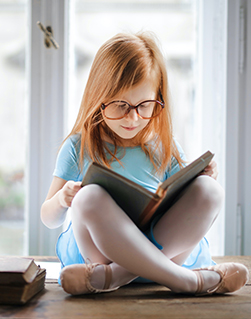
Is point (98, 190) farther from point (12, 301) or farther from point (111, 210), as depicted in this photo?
point (12, 301)

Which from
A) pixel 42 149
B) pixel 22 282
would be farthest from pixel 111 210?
pixel 42 149

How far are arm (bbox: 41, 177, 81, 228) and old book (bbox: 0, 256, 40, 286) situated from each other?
0.57 feet

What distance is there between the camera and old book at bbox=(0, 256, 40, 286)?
0.68 metres

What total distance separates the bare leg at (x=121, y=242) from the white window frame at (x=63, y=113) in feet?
2.35

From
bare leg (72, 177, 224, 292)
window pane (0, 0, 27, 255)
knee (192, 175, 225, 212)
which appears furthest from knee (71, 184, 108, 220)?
window pane (0, 0, 27, 255)

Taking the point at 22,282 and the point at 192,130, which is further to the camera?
the point at 192,130

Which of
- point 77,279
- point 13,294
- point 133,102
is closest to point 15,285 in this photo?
point 13,294

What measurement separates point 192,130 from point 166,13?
1.72 feet

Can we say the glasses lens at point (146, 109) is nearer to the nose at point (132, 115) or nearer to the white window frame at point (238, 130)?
the nose at point (132, 115)

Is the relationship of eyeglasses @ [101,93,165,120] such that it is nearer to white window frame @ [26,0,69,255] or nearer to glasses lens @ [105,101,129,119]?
glasses lens @ [105,101,129,119]

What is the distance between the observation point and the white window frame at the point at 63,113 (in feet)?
4.52

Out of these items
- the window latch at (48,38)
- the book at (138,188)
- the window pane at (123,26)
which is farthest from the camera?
the window pane at (123,26)

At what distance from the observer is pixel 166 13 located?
56.8 inches

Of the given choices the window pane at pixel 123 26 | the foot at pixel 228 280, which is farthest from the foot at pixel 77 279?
the window pane at pixel 123 26
